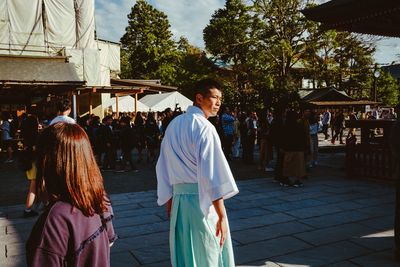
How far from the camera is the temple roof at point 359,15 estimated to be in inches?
285

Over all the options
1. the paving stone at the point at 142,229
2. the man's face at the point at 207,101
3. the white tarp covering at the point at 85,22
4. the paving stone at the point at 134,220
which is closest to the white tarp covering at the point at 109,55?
the white tarp covering at the point at 85,22

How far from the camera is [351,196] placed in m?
6.96

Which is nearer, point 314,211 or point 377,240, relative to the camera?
point 377,240

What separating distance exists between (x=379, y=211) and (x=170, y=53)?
38160mm

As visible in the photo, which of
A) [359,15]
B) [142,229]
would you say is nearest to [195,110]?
[142,229]

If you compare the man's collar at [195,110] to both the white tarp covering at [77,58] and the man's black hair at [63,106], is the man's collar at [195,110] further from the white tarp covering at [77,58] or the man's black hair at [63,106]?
the white tarp covering at [77,58]

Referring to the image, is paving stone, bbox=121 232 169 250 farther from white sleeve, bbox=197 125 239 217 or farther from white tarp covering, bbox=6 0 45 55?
white tarp covering, bbox=6 0 45 55

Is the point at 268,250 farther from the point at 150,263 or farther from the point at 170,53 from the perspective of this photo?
the point at 170,53

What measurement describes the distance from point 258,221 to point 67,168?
4.35m

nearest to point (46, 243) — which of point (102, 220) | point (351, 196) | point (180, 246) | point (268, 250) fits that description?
point (102, 220)

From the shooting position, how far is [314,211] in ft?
19.6

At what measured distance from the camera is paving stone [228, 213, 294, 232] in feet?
17.4

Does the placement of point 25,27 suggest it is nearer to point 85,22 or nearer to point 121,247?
point 85,22

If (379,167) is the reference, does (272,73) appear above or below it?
above
